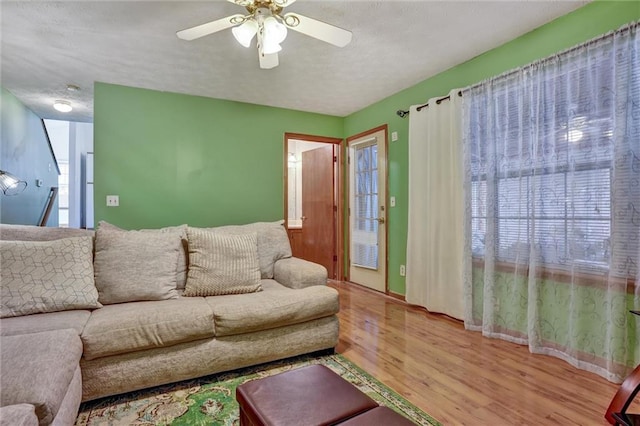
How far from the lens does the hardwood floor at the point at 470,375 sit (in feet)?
5.50

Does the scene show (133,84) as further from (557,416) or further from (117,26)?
(557,416)

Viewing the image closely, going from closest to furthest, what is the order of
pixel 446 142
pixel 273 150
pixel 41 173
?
pixel 446 142 < pixel 273 150 < pixel 41 173

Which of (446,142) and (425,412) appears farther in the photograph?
(446,142)

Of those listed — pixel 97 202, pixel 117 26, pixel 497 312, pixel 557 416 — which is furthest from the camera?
pixel 97 202

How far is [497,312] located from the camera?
2693mm

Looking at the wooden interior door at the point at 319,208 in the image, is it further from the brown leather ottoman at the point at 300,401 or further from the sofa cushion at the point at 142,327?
the brown leather ottoman at the point at 300,401

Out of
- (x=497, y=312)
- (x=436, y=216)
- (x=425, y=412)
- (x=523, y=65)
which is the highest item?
(x=523, y=65)

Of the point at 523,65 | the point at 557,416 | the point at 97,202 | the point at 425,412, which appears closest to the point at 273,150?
the point at 97,202

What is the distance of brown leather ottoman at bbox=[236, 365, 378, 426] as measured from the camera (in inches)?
41.2

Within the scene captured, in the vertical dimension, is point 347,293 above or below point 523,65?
below

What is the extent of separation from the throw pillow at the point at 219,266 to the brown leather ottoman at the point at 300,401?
47.1 inches

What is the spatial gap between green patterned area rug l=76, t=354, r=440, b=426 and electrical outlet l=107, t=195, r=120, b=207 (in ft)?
7.49

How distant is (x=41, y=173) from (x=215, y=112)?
3.01m

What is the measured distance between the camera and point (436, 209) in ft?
10.6
